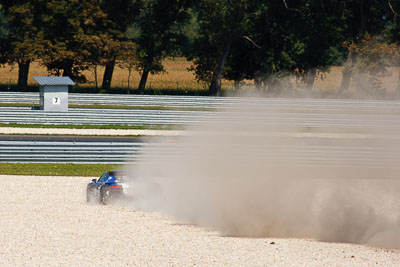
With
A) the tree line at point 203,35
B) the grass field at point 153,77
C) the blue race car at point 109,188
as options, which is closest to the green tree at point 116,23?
the tree line at point 203,35

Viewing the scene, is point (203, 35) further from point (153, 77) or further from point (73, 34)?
point (153, 77)

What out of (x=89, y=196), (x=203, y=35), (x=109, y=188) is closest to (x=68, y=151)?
(x=89, y=196)

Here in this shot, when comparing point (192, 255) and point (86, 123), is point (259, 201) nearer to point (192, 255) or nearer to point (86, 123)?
point (192, 255)

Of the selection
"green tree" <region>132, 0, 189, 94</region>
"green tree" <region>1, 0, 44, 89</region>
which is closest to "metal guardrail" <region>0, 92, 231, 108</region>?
"green tree" <region>1, 0, 44, 89</region>

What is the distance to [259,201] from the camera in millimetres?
14719

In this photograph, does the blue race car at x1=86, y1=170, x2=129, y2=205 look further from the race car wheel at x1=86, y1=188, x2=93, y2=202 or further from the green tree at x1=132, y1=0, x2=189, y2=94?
the green tree at x1=132, y1=0, x2=189, y2=94

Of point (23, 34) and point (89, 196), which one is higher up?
point (23, 34)

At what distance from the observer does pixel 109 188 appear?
666 inches

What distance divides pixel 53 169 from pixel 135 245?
44.2 ft

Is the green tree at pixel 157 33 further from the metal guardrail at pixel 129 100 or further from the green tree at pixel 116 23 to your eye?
the metal guardrail at pixel 129 100

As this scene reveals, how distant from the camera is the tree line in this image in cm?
5412

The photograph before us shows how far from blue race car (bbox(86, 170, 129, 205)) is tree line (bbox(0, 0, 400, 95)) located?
124 feet

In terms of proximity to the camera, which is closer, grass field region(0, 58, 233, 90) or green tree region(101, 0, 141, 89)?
green tree region(101, 0, 141, 89)

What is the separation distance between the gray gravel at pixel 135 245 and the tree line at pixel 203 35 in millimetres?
39488
